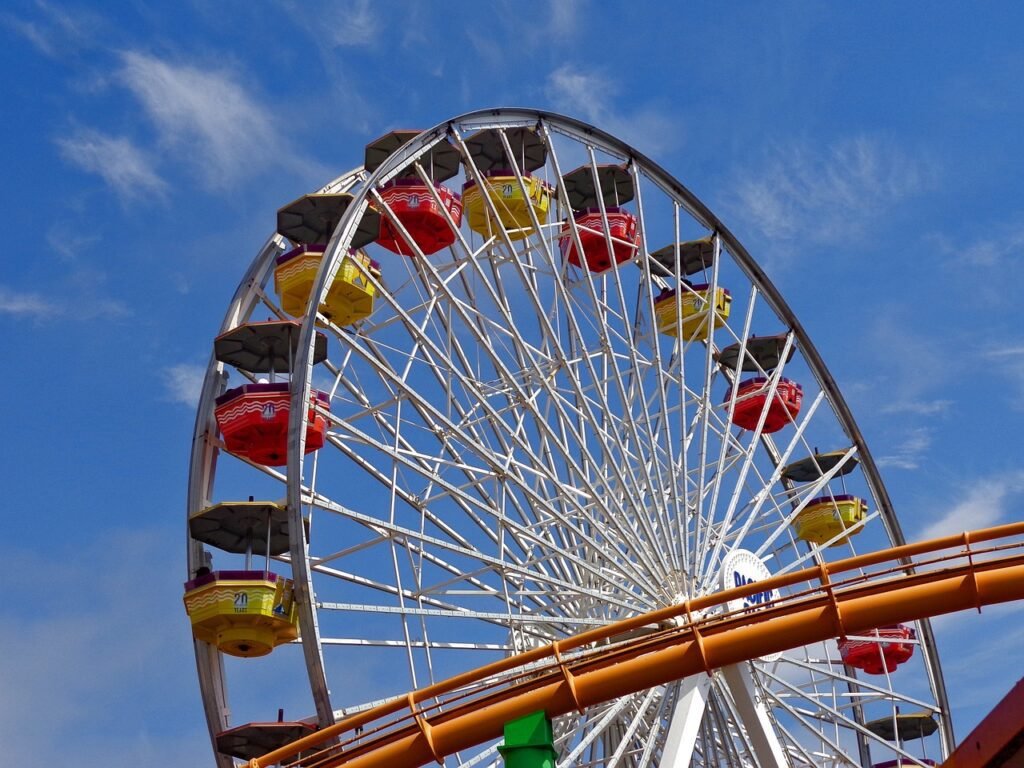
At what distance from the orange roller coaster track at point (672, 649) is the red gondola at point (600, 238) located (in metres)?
9.42

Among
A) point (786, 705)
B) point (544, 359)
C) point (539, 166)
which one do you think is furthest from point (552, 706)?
point (539, 166)

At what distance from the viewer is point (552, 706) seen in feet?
35.5

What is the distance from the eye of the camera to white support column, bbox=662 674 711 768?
41.1 ft

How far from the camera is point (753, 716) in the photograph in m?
13.4

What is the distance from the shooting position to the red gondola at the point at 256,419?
16.0 metres

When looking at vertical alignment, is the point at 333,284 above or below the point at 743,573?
above

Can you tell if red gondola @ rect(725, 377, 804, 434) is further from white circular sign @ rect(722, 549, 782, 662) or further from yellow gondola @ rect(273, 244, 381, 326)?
yellow gondola @ rect(273, 244, 381, 326)

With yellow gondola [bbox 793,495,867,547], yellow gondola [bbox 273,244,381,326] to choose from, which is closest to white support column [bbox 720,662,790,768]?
yellow gondola [bbox 273,244,381,326]

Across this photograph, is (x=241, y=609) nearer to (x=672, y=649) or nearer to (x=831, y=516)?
(x=672, y=649)

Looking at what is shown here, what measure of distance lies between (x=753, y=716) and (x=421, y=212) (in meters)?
7.79

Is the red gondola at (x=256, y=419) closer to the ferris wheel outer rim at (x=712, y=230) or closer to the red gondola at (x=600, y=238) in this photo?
the ferris wheel outer rim at (x=712, y=230)

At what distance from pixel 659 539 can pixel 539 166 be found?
6008 mm

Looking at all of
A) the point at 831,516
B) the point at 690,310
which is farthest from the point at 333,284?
the point at 831,516

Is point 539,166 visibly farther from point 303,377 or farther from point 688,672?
point 688,672
